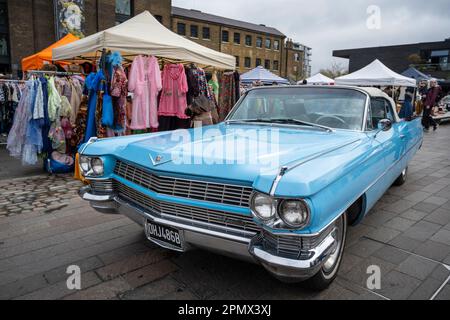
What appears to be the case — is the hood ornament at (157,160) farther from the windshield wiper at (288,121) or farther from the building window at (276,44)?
the building window at (276,44)

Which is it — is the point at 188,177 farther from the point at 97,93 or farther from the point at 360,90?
the point at 97,93

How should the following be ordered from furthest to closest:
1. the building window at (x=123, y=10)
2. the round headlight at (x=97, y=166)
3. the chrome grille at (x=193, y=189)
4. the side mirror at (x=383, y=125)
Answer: the building window at (x=123, y=10) → the side mirror at (x=383, y=125) → the round headlight at (x=97, y=166) → the chrome grille at (x=193, y=189)

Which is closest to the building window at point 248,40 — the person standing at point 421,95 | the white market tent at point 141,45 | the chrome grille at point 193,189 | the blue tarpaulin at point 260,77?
the person standing at point 421,95

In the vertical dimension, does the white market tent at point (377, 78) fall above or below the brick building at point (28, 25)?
below

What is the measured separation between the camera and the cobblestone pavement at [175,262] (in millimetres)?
2541

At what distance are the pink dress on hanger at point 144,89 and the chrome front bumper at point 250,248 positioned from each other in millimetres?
3796

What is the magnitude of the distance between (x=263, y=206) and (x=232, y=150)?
0.72 m

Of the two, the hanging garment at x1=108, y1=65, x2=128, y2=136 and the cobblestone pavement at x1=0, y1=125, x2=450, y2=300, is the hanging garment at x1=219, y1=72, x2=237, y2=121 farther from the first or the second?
the cobblestone pavement at x1=0, y1=125, x2=450, y2=300

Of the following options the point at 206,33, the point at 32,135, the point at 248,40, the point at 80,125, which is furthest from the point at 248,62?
the point at 32,135

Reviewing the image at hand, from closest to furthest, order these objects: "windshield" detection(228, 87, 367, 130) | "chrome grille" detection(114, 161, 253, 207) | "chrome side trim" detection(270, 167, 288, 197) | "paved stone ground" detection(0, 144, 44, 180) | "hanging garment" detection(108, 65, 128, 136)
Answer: "chrome side trim" detection(270, 167, 288, 197), "chrome grille" detection(114, 161, 253, 207), "windshield" detection(228, 87, 367, 130), "hanging garment" detection(108, 65, 128, 136), "paved stone ground" detection(0, 144, 44, 180)

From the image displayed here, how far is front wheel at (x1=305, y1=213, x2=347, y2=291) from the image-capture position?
241 cm

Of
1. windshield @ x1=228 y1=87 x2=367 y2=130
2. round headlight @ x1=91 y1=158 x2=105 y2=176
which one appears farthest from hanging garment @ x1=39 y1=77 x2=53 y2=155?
windshield @ x1=228 y1=87 x2=367 y2=130

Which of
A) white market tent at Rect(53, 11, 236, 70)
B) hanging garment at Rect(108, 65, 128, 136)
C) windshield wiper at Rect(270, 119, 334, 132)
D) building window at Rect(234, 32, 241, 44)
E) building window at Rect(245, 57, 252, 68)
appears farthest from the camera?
building window at Rect(245, 57, 252, 68)

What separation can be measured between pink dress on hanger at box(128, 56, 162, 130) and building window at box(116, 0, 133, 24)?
80.9ft
